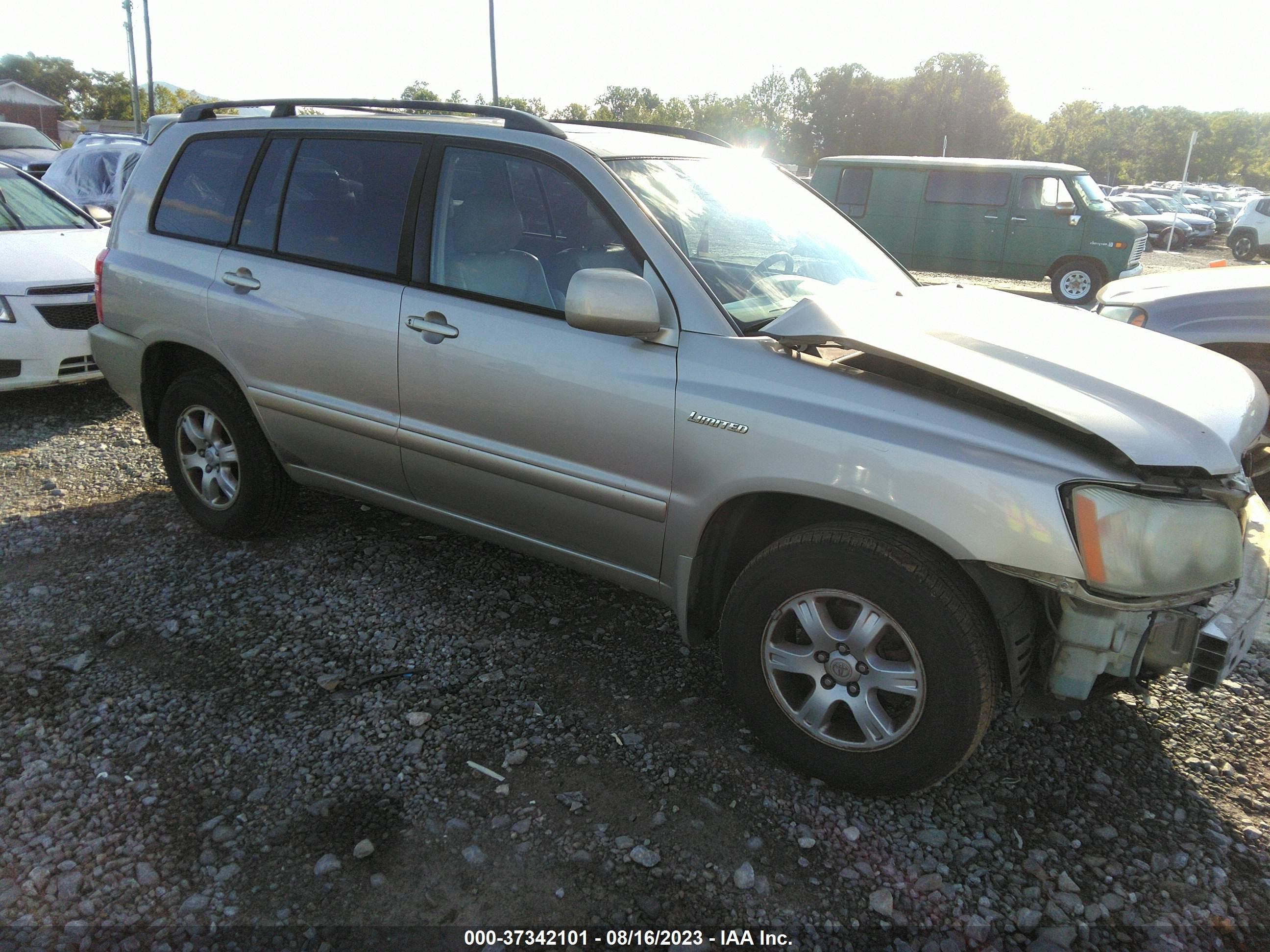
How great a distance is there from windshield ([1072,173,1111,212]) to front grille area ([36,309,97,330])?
43.7 feet

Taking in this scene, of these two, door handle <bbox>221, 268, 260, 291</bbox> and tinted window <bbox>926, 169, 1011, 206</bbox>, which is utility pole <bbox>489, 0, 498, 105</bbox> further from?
door handle <bbox>221, 268, 260, 291</bbox>

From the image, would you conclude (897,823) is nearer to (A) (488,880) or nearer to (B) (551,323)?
(A) (488,880)

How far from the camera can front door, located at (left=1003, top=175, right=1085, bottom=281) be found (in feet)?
46.9

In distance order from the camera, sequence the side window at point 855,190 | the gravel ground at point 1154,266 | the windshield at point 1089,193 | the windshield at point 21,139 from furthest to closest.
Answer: the windshield at point 21,139
the gravel ground at point 1154,266
the side window at point 855,190
the windshield at point 1089,193

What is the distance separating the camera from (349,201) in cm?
366

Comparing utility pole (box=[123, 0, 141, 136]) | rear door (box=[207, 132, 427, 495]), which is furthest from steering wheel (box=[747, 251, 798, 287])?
utility pole (box=[123, 0, 141, 136])

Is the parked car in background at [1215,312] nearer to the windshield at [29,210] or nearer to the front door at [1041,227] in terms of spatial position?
the windshield at [29,210]

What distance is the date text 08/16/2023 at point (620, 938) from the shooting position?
2258 millimetres

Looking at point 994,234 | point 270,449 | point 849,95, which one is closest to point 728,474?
point 270,449

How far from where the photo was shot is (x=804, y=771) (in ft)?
9.21

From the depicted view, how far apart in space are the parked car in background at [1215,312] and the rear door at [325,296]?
11.6ft

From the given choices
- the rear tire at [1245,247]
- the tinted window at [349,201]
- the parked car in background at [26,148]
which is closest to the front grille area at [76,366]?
the tinted window at [349,201]

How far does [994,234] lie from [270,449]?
13.5m

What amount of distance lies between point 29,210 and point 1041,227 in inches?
518
